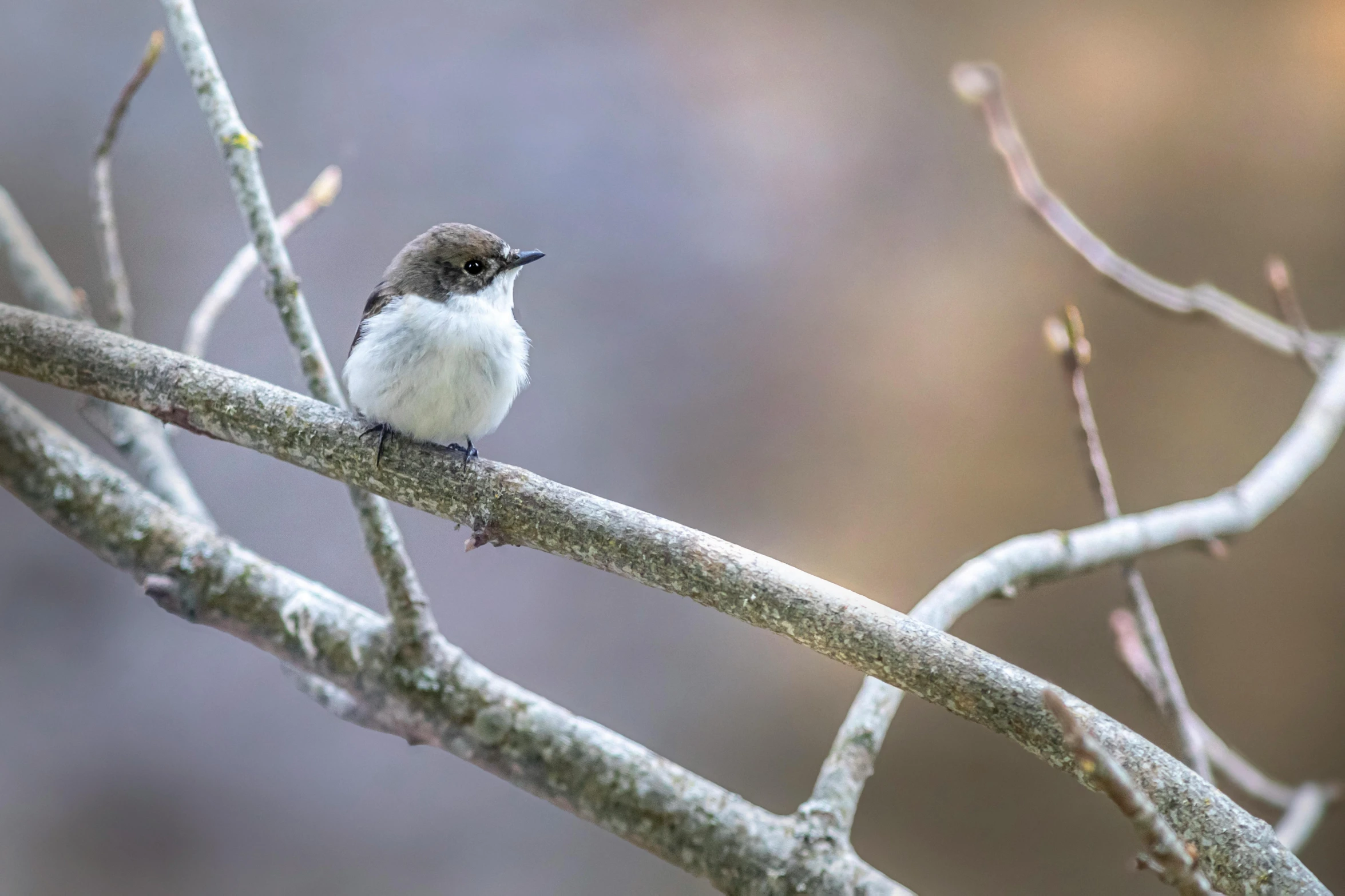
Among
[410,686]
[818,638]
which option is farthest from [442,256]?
[818,638]

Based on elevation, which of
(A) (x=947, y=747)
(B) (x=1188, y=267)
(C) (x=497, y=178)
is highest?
(B) (x=1188, y=267)

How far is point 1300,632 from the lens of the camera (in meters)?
3.20

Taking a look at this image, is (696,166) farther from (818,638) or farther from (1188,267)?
(818,638)

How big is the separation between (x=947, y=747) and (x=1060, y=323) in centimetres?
145

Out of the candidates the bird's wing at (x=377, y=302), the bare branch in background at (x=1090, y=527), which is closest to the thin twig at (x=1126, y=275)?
the bare branch in background at (x=1090, y=527)

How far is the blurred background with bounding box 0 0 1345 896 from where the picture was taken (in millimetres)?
2734

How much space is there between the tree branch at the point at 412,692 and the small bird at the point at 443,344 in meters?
0.50

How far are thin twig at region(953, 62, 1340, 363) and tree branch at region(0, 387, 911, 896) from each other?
181cm

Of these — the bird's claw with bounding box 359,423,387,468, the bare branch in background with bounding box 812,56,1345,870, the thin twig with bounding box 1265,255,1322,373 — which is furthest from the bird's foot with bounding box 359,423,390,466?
the thin twig with bounding box 1265,255,1322,373

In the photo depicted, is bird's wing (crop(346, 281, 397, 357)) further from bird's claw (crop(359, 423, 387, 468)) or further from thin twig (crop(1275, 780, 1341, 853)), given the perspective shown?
thin twig (crop(1275, 780, 1341, 853))

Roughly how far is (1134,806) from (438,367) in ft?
4.01

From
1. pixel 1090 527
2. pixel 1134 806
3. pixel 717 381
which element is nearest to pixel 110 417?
pixel 717 381

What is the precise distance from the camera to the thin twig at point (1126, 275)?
8.50ft

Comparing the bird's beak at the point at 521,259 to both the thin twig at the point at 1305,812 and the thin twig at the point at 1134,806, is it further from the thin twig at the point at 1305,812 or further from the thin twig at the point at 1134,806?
the thin twig at the point at 1305,812
